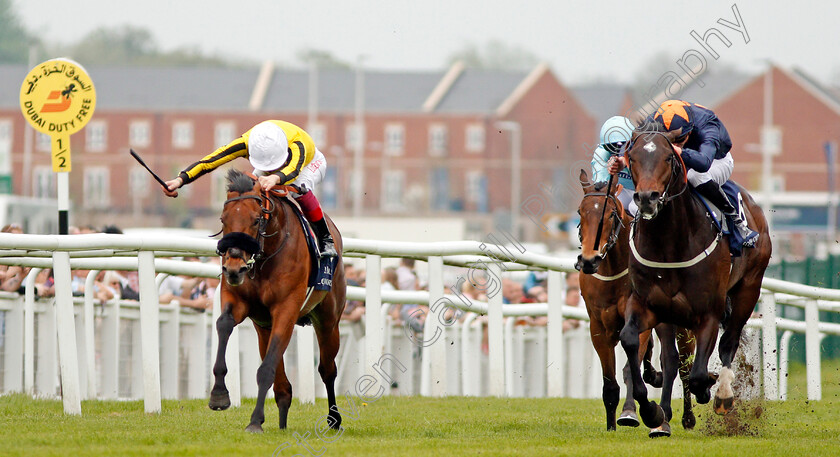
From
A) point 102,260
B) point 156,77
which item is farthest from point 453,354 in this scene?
point 156,77

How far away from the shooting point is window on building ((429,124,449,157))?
235 ft

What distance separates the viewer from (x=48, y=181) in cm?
6888

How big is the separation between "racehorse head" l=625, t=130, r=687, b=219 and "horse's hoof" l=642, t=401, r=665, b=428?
1157 millimetres

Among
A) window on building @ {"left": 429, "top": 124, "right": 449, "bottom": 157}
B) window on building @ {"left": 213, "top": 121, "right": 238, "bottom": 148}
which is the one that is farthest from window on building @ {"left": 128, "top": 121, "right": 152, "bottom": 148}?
window on building @ {"left": 429, "top": 124, "right": 449, "bottom": 157}

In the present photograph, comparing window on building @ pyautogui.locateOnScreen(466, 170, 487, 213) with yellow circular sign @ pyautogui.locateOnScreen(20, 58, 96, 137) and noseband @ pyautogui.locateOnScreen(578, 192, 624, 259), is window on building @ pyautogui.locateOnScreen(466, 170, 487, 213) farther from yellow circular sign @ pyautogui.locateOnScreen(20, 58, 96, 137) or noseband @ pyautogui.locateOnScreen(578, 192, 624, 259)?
noseband @ pyautogui.locateOnScreen(578, 192, 624, 259)

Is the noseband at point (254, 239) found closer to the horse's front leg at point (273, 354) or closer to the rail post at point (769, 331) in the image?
the horse's front leg at point (273, 354)

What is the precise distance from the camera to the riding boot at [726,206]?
7.76 meters

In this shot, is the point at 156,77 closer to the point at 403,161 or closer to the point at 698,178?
the point at 403,161

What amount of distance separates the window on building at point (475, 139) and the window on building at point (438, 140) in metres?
1.31

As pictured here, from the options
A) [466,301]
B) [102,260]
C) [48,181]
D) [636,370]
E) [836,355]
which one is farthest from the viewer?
[48,181]

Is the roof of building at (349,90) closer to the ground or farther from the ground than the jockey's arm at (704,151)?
farther from the ground

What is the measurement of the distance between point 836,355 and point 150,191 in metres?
57.4

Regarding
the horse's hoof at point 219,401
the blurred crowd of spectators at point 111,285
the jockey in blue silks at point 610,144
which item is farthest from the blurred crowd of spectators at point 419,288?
the horse's hoof at point 219,401

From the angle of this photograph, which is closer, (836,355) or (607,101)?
(836,355)
